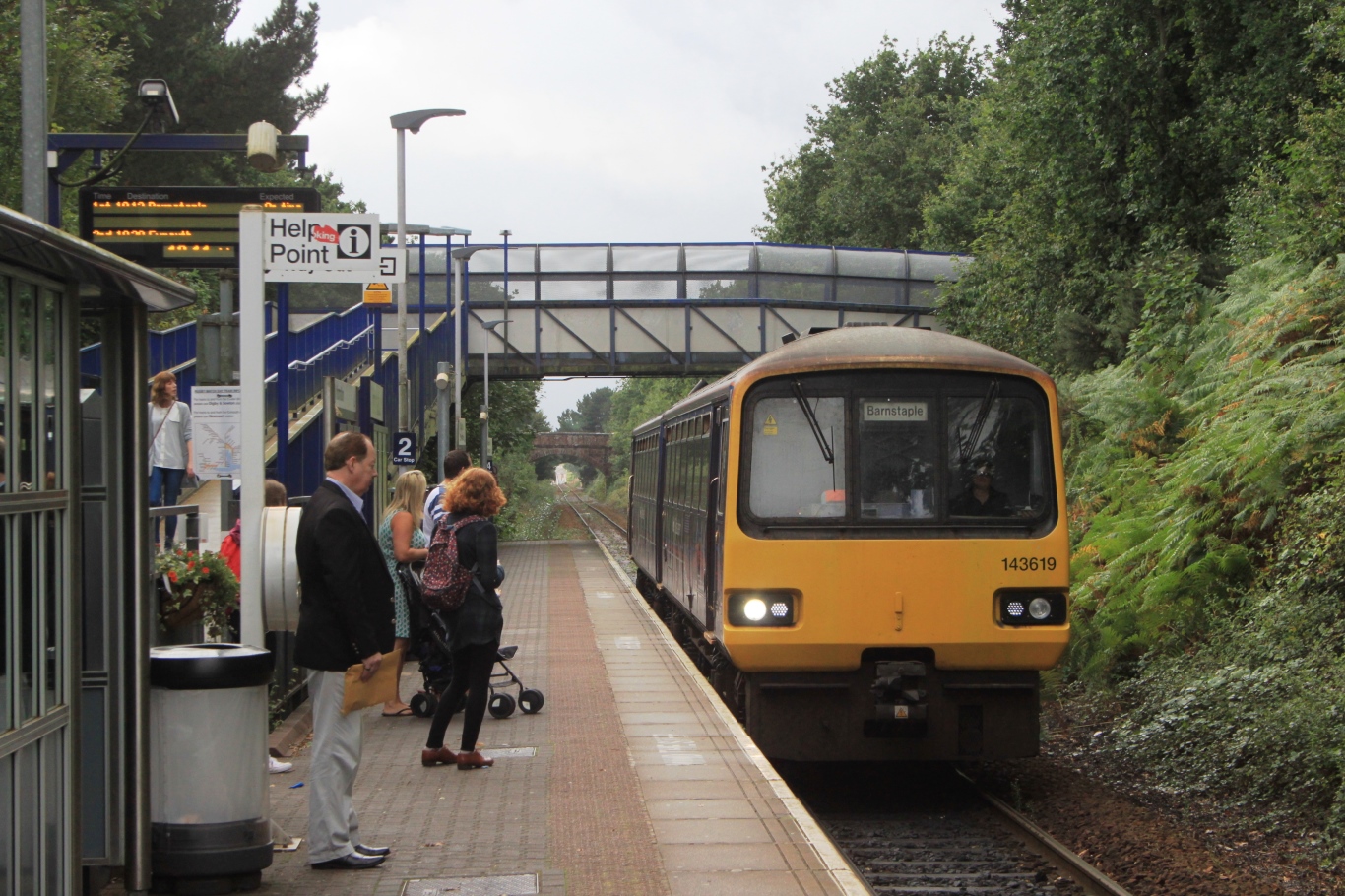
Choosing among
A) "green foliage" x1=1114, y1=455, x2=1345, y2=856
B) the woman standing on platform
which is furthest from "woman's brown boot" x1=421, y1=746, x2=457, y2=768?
"green foliage" x1=1114, y1=455, x2=1345, y2=856

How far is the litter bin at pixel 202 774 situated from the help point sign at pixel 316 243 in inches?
97.6

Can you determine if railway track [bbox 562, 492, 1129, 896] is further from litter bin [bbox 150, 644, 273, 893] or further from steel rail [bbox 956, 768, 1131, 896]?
litter bin [bbox 150, 644, 273, 893]

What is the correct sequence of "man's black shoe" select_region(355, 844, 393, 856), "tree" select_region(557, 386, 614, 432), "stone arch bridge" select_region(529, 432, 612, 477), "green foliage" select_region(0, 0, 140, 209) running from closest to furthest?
"man's black shoe" select_region(355, 844, 393, 856), "green foliage" select_region(0, 0, 140, 209), "stone arch bridge" select_region(529, 432, 612, 477), "tree" select_region(557, 386, 614, 432)

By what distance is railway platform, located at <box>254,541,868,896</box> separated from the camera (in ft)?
20.6

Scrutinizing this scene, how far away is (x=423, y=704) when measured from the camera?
11.1 meters

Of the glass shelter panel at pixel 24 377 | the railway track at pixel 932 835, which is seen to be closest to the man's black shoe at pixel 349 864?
the glass shelter panel at pixel 24 377

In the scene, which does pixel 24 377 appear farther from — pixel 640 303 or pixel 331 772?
pixel 640 303

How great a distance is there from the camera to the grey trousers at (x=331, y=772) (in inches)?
254

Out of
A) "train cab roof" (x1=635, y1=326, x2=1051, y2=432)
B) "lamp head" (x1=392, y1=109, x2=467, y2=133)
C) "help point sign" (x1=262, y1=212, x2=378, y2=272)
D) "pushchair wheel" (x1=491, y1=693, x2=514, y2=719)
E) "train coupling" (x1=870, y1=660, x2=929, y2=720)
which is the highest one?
"lamp head" (x1=392, y1=109, x2=467, y2=133)

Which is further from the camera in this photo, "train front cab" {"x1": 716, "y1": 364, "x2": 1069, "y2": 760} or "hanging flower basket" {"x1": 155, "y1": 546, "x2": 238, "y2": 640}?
"train front cab" {"x1": 716, "y1": 364, "x2": 1069, "y2": 760}

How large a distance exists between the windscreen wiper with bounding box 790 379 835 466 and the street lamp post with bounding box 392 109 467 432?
13.4 m

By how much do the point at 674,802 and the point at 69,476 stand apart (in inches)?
157

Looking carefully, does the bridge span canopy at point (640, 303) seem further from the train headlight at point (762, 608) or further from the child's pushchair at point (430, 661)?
the train headlight at point (762, 608)

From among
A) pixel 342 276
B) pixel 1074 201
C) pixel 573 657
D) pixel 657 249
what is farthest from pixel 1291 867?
pixel 657 249
